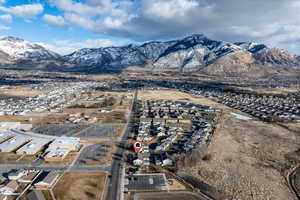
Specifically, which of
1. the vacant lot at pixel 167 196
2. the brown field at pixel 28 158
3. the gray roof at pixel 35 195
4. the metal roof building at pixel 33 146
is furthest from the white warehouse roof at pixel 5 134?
the vacant lot at pixel 167 196

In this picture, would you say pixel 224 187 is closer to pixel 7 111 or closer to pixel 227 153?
pixel 227 153

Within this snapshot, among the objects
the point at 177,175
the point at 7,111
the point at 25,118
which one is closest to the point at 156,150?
the point at 177,175

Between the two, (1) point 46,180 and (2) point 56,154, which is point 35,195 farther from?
(2) point 56,154

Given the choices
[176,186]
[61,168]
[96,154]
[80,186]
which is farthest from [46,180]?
[176,186]

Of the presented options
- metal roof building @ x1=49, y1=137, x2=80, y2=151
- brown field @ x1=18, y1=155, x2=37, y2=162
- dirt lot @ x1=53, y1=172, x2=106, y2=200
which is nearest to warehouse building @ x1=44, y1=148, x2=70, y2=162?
metal roof building @ x1=49, y1=137, x2=80, y2=151

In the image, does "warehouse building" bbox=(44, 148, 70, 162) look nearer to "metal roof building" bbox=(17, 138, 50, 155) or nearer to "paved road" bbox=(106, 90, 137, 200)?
"metal roof building" bbox=(17, 138, 50, 155)

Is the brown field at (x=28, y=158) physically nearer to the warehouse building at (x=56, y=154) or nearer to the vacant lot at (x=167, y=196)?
the warehouse building at (x=56, y=154)
